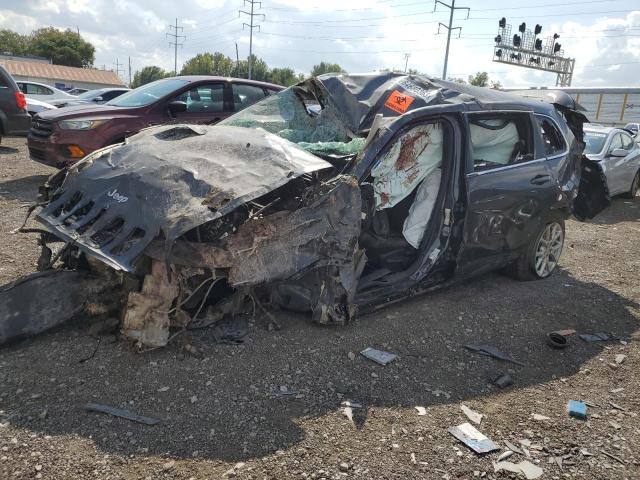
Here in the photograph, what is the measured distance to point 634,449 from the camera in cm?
268

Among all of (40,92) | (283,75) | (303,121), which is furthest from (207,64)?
(303,121)

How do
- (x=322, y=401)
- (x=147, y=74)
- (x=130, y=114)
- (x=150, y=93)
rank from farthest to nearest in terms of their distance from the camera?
(x=147, y=74), (x=150, y=93), (x=130, y=114), (x=322, y=401)

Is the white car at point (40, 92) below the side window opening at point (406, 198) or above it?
above

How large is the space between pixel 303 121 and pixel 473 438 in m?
3.03

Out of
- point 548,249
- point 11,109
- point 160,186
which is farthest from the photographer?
point 11,109

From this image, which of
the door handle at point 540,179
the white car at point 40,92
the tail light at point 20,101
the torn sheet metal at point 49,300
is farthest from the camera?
the white car at point 40,92

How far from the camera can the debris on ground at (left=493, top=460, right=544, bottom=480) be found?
244cm

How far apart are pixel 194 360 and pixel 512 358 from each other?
2210 mm

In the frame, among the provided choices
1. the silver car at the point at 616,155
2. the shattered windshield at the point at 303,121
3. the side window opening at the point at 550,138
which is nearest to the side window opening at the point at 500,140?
the side window opening at the point at 550,138

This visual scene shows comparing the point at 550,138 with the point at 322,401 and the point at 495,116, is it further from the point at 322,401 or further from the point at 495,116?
the point at 322,401

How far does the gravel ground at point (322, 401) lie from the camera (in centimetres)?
A: 237

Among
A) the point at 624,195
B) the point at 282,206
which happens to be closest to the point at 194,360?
the point at 282,206

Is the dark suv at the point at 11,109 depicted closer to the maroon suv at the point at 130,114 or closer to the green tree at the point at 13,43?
the maroon suv at the point at 130,114

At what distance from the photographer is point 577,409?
2.99 meters
